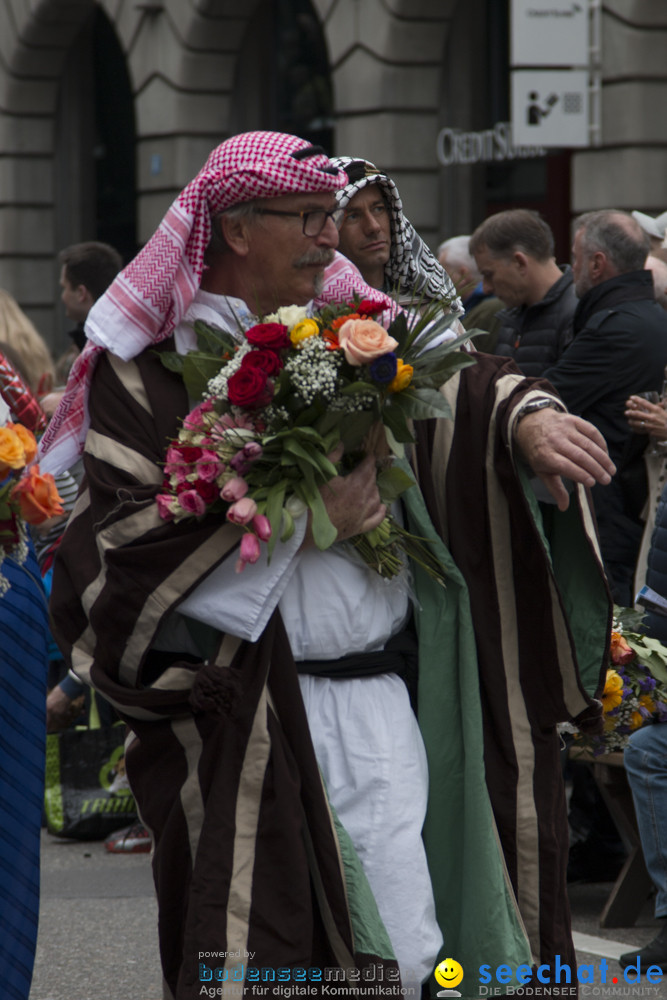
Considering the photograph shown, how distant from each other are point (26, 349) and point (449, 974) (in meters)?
4.37

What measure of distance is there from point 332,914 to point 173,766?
1.31 feet

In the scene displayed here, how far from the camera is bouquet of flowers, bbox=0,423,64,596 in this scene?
11.0 feet

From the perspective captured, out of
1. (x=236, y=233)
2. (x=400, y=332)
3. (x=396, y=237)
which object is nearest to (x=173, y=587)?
(x=400, y=332)

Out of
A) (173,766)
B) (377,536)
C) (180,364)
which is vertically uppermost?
(180,364)

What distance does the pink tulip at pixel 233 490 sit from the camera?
8.97 ft

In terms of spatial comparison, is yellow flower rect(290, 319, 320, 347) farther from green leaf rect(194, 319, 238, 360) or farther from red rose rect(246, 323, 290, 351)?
green leaf rect(194, 319, 238, 360)

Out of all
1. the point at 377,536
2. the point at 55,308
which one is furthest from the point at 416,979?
the point at 55,308

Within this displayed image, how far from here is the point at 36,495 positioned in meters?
3.44

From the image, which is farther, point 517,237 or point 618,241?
point 517,237

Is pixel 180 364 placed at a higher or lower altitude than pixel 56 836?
higher

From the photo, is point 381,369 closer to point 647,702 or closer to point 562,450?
point 562,450

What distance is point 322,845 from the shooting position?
9.27 ft

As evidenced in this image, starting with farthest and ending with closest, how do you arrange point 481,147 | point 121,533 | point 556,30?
point 481,147 → point 556,30 → point 121,533

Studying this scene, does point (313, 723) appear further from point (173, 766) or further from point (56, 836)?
point (56, 836)
